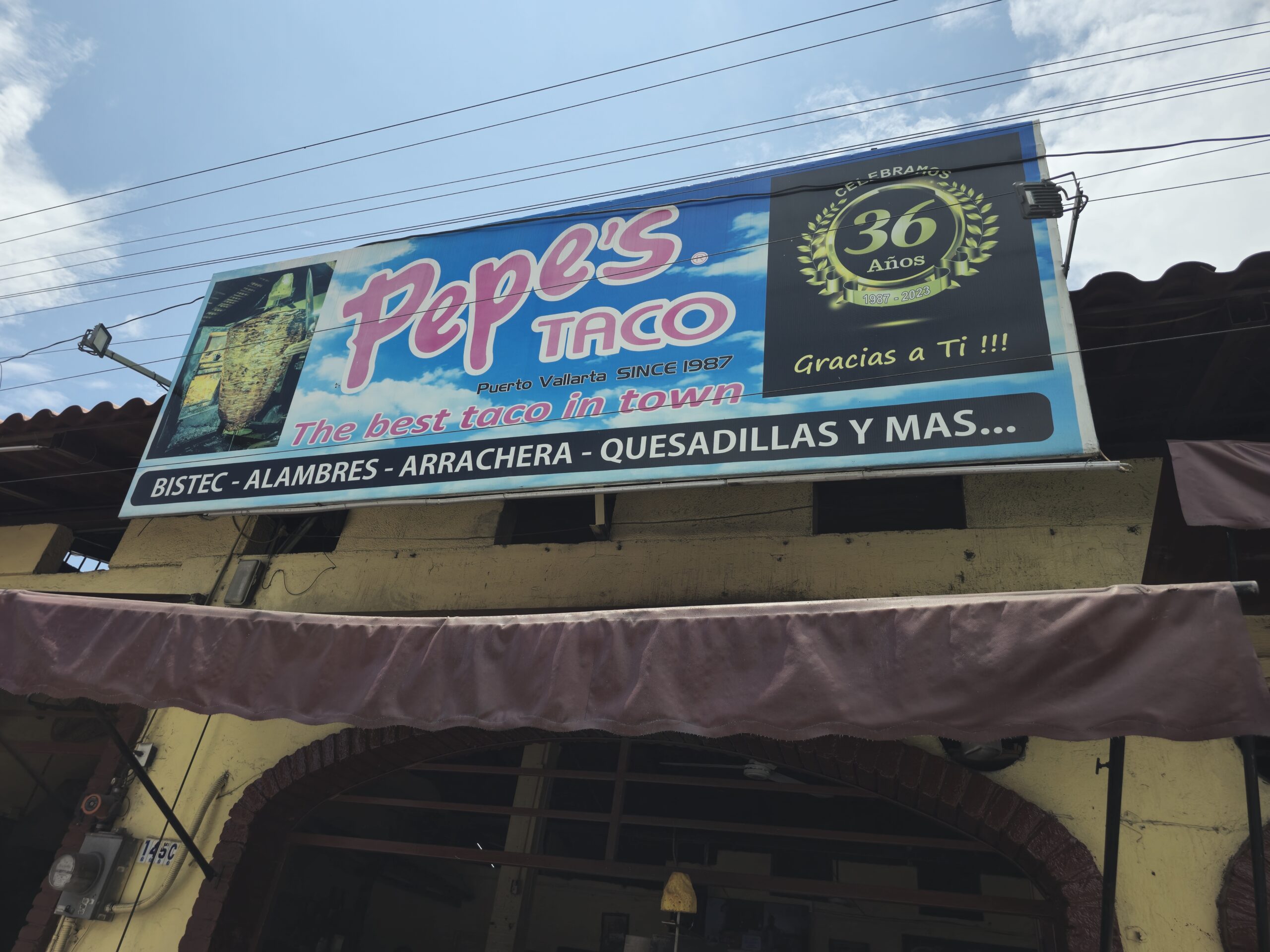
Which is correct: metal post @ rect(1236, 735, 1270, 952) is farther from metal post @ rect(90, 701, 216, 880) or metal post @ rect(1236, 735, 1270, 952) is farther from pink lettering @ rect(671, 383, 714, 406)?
metal post @ rect(90, 701, 216, 880)

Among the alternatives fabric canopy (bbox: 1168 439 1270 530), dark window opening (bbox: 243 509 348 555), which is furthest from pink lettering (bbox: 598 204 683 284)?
fabric canopy (bbox: 1168 439 1270 530)

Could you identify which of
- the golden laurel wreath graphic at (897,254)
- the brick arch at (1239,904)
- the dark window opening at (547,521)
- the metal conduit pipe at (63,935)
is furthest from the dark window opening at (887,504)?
the metal conduit pipe at (63,935)

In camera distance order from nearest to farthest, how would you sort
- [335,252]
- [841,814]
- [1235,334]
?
[1235,334]
[335,252]
[841,814]

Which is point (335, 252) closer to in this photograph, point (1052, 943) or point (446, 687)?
point (446, 687)

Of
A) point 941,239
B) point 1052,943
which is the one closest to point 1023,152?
point 941,239

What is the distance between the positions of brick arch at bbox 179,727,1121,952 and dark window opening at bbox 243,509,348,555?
1.88m

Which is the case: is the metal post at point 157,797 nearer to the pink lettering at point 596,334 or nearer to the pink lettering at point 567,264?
the pink lettering at point 596,334

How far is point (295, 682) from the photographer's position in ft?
12.1

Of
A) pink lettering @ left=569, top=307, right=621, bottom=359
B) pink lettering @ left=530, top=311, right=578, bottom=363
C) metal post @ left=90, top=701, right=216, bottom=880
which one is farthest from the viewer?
pink lettering @ left=530, top=311, right=578, bottom=363

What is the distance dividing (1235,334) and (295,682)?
5.22m

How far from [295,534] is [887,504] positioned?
4.97 m

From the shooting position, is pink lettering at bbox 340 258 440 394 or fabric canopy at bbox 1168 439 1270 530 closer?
fabric canopy at bbox 1168 439 1270 530

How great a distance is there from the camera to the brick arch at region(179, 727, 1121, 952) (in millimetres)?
4066

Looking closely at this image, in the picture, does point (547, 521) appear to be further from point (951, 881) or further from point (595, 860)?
point (951, 881)
